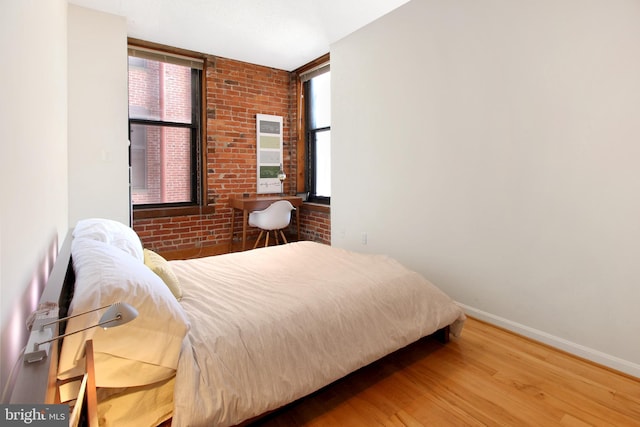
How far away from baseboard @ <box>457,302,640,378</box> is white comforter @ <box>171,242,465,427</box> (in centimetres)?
51

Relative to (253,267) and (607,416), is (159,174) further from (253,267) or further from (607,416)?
(607,416)

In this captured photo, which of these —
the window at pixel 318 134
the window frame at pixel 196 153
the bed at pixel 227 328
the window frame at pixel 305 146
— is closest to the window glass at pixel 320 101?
the window at pixel 318 134

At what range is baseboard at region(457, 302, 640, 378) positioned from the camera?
1894 mm

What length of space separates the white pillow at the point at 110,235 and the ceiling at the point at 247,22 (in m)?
2.28

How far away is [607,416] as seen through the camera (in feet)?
5.10

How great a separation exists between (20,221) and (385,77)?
9.97 ft

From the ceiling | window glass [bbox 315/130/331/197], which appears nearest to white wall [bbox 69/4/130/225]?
the ceiling

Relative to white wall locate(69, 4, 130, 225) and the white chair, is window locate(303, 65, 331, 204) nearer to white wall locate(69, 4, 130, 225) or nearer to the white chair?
the white chair

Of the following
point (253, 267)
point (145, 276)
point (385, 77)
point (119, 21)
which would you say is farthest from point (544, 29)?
point (119, 21)

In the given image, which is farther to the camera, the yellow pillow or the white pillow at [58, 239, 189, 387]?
the yellow pillow

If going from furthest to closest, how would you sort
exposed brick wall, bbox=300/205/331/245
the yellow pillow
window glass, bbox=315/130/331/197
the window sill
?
window glass, bbox=315/130/331/197, exposed brick wall, bbox=300/205/331/245, the window sill, the yellow pillow

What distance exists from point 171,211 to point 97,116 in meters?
1.33

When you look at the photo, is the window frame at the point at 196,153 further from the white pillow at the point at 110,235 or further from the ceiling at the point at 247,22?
the white pillow at the point at 110,235

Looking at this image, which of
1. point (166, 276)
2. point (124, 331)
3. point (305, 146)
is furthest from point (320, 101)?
point (124, 331)
